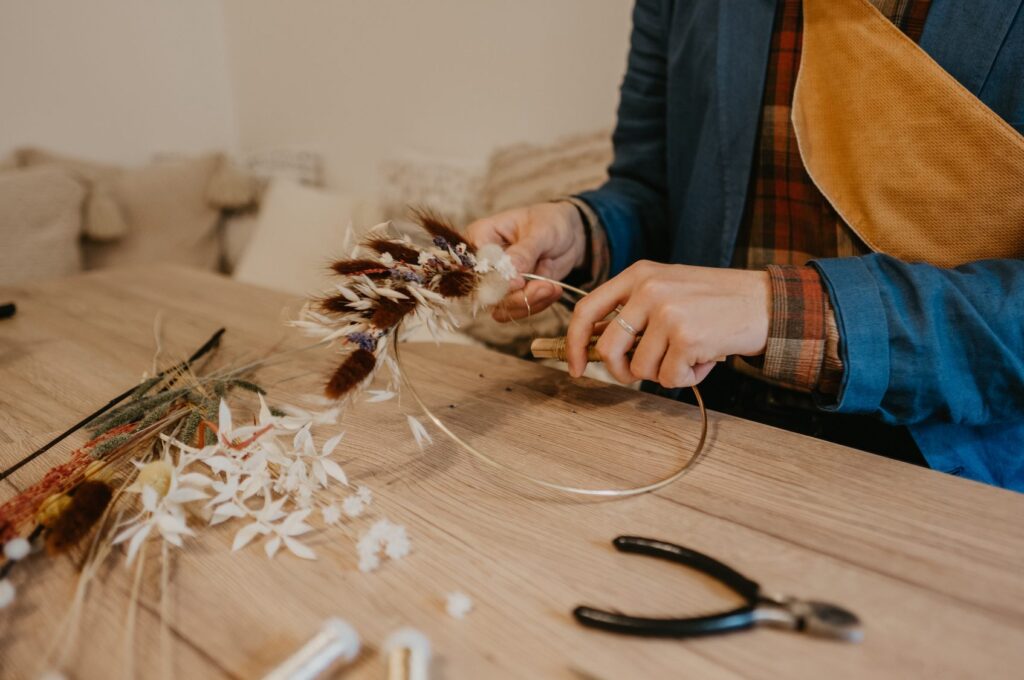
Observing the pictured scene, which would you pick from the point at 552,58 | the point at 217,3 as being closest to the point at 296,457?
the point at 552,58

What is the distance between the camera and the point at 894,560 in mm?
472

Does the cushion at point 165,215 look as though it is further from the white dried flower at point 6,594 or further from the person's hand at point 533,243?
the white dried flower at point 6,594

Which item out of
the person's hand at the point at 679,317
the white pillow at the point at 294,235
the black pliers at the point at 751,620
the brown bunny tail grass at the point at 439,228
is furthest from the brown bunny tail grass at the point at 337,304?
the white pillow at the point at 294,235

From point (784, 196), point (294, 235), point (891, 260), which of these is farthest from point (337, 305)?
point (294, 235)

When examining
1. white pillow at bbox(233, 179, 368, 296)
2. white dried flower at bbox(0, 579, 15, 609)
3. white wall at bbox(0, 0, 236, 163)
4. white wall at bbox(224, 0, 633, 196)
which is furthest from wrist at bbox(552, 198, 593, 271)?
white wall at bbox(0, 0, 236, 163)

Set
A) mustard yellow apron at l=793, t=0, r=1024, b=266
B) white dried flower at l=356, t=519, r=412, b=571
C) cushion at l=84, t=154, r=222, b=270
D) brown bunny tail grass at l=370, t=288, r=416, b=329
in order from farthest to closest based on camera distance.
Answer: cushion at l=84, t=154, r=222, b=270 → mustard yellow apron at l=793, t=0, r=1024, b=266 → brown bunny tail grass at l=370, t=288, r=416, b=329 → white dried flower at l=356, t=519, r=412, b=571

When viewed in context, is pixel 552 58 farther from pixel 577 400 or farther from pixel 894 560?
pixel 894 560

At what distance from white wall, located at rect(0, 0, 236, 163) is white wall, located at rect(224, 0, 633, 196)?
15cm

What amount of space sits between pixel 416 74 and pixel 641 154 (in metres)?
1.39

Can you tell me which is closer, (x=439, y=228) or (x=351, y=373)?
(x=351, y=373)

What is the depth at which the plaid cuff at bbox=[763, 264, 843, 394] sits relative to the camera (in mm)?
604

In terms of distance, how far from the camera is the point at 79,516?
494 millimetres

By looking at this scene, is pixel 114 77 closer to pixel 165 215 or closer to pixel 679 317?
pixel 165 215

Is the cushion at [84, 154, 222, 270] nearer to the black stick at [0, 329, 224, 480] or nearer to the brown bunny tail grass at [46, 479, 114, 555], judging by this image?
the black stick at [0, 329, 224, 480]
